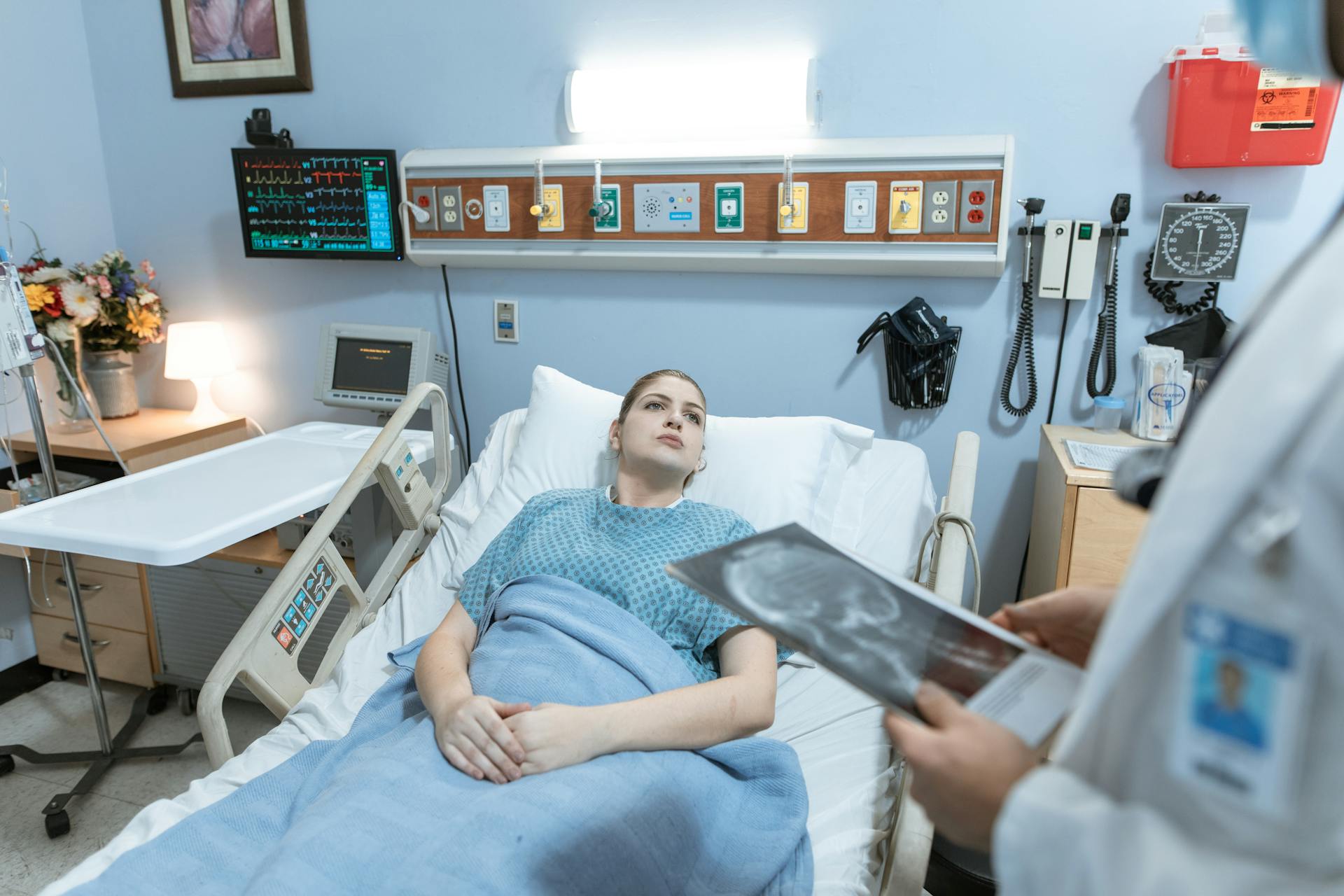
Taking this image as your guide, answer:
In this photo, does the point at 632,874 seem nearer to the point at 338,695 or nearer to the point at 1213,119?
the point at 338,695

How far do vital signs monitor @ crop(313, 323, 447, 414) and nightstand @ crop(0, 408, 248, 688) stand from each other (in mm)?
513

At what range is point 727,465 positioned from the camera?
6.53 feet

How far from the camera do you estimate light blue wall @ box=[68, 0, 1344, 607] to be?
2010 millimetres

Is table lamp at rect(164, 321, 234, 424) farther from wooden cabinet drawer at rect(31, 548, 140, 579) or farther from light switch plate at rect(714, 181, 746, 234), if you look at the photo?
light switch plate at rect(714, 181, 746, 234)

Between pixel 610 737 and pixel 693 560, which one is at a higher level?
pixel 693 560

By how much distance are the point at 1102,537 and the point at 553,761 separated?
122 centimetres

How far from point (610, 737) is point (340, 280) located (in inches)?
78.6

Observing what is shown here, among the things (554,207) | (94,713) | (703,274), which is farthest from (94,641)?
(703,274)

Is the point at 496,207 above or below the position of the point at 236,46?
below

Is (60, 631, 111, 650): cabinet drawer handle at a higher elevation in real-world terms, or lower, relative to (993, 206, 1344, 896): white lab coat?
lower

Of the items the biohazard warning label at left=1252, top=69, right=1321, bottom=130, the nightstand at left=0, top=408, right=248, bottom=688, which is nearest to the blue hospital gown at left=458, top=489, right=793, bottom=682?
the biohazard warning label at left=1252, top=69, right=1321, bottom=130

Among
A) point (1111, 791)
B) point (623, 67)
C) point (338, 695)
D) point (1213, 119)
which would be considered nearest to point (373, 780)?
point (338, 695)

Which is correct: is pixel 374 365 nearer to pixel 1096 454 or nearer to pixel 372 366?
pixel 372 366

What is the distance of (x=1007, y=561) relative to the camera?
2342mm
